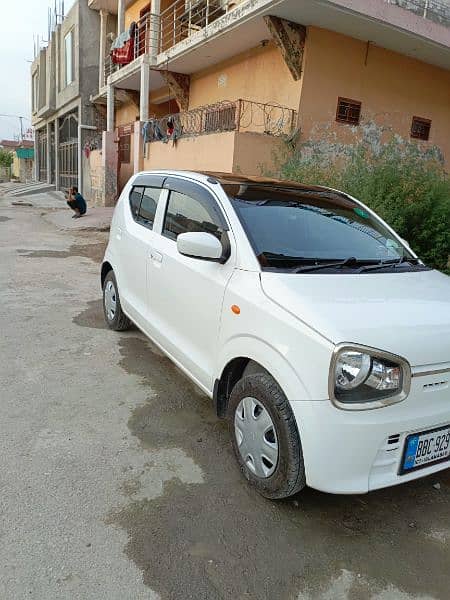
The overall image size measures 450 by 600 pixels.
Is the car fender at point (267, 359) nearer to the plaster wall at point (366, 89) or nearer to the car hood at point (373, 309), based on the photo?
the car hood at point (373, 309)

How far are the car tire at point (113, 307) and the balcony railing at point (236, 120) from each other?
628cm

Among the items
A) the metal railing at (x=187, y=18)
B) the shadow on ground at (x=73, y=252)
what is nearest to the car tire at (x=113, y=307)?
the shadow on ground at (x=73, y=252)

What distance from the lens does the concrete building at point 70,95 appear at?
2217cm

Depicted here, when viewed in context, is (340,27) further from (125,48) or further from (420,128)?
(125,48)

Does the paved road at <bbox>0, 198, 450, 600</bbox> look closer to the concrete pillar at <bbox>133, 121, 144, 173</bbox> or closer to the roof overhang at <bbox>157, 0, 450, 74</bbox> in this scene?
the roof overhang at <bbox>157, 0, 450, 74</bbox>

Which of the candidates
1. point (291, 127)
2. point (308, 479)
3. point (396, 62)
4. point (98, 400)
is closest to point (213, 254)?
point (308, 479)

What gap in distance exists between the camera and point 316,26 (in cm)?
1009

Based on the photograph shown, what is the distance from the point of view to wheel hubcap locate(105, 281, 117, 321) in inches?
194

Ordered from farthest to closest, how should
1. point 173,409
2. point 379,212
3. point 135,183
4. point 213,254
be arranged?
point 379,212, point 135,183, point 173,409, point 213,254

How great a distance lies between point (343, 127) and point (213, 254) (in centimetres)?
953

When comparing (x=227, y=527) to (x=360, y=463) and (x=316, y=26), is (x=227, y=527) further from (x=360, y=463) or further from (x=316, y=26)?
(x=316, y=26)

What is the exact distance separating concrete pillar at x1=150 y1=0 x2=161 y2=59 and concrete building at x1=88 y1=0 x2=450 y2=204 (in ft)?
0.12

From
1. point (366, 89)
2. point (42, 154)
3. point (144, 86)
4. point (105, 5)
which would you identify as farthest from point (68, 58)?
point (366, 89)

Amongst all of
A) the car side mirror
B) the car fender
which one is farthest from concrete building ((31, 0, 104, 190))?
the car fender
